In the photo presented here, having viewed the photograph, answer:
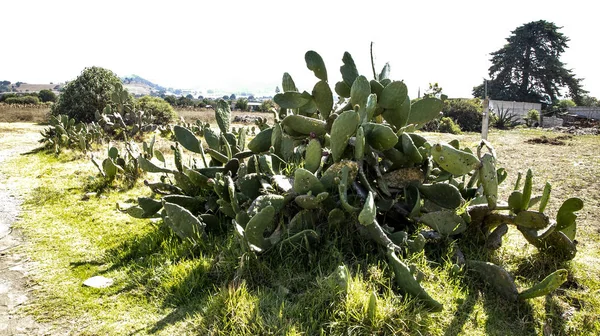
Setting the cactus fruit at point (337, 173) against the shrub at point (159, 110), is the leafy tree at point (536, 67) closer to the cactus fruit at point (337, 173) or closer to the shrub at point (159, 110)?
the shrub at point (159, 110)

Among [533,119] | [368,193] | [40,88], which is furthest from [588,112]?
[40,88]

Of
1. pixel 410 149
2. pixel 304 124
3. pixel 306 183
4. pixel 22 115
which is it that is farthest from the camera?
pixel 22 115

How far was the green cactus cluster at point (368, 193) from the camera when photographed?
6.64 feet

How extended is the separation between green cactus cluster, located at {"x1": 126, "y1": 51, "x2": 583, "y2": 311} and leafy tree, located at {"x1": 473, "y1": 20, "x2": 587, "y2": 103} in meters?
34.5

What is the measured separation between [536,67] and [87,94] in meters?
34.4

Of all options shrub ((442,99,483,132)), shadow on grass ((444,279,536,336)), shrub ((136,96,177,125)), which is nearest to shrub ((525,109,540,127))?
shrub ((442,99,483,132))

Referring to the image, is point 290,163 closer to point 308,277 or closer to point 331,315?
point 308,277

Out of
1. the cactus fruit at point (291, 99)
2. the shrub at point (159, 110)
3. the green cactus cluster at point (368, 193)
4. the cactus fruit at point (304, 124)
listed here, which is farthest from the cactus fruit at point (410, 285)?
the shrub at point (159, 110)

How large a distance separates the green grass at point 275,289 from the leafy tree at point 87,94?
23.5ft

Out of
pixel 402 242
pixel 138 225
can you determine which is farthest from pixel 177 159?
pixel 402 242

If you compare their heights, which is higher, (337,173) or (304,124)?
(304,124)

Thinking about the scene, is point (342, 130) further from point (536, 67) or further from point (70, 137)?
point (536, 67)

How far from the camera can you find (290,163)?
2771 millimetres

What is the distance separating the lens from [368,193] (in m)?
2.23
